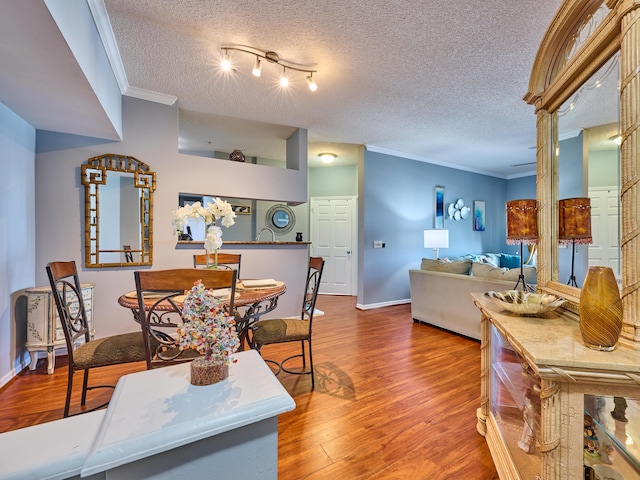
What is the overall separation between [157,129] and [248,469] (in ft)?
11.0

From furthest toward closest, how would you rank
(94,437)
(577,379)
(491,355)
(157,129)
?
(157,129) → (491,355) → (577,379) → (94,437)

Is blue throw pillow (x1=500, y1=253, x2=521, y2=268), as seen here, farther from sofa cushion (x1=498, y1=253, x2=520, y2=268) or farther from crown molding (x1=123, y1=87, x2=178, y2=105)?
crown molding (x1=123, y1=87, x2=178, y2=105)

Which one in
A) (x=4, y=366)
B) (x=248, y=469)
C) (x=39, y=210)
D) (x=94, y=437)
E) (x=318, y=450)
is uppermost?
Answer: (x=39, y=210)

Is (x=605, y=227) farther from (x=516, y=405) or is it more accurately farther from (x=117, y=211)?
(x=117, y=211)

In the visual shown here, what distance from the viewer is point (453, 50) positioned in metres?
2.26

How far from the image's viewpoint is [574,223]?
4.45 feet

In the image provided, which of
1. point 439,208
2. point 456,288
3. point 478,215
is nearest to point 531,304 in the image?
point 456,288

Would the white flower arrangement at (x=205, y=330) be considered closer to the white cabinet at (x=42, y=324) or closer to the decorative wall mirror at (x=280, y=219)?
the white cabinet at (x=42, y=324)

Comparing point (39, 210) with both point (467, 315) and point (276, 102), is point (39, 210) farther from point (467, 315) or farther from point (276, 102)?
point (467, 315)

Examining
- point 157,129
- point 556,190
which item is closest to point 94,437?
point 556,190

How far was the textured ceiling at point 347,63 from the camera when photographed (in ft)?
6.16

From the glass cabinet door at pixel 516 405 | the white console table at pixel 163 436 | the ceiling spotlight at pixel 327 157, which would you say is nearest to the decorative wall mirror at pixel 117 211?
→ the white console table at pixel 163 436

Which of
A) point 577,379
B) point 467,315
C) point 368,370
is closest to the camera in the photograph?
point 577,379

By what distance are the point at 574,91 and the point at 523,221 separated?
0.64 metres
